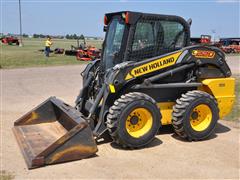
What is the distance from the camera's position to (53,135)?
5938mm

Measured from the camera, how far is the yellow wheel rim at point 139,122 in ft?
17.9

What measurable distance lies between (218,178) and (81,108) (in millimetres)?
2949

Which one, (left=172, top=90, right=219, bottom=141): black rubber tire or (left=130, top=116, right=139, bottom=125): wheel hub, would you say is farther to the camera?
(left=172, top=90, right=219, bottom=141): black rubber tire

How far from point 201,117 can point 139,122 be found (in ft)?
4.01

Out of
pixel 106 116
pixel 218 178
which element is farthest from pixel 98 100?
pixel 218 178

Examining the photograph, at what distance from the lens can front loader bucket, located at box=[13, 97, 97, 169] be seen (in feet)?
15.5

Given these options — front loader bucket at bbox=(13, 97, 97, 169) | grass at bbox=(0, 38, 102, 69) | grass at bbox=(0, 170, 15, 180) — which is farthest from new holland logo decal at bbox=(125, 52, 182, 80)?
grass at bbox=(0, 38, 102, 69)

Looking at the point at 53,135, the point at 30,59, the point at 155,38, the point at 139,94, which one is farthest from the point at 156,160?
the point at 30,59

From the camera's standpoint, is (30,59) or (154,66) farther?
(30,59)

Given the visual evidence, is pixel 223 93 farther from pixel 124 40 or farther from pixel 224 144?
pixel 124 40

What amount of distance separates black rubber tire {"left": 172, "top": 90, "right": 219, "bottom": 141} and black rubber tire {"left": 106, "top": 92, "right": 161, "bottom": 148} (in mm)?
436

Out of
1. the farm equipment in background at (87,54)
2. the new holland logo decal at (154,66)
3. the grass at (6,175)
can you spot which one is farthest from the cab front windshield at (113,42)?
the farm equipment in background at (87,54)

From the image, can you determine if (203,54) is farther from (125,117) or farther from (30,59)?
(30,59)

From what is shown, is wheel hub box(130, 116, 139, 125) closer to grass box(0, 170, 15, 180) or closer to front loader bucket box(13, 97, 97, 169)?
front loader bucket box(13, 97, 97, 169)
